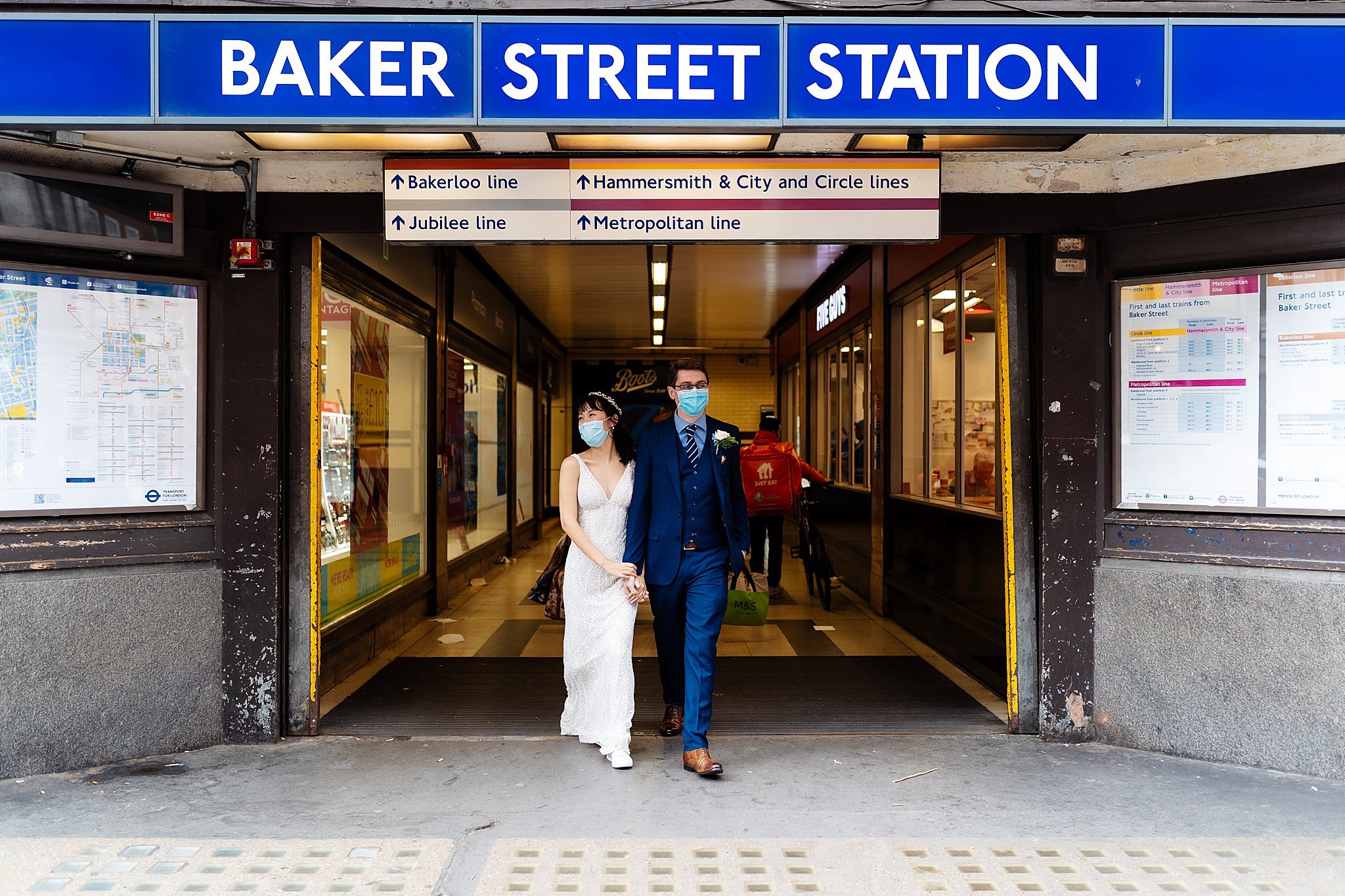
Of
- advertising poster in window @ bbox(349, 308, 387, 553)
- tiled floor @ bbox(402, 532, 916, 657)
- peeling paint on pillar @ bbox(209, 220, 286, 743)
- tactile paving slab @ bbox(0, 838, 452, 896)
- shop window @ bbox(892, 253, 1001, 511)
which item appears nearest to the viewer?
tactile paving slab @ bbox(0, 838, 452, 896)

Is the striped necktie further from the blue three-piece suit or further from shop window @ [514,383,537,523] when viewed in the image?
shop window @ [514,383,537,523]

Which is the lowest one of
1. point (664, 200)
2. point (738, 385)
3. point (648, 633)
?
point (648, 633)

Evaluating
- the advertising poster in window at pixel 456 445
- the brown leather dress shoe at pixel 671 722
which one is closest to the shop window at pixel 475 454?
the advertising poster in window at pixel 456 445

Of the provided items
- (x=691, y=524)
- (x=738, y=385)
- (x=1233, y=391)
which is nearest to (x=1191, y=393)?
(x=1233, y=391)

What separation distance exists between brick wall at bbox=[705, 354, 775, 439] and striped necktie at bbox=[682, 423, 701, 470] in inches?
641

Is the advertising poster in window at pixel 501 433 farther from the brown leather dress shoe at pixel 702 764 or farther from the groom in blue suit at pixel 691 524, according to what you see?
the brown leather dress shoe at pixel 702 764

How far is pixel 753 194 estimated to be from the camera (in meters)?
4.16

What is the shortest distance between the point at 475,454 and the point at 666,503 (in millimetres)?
6014

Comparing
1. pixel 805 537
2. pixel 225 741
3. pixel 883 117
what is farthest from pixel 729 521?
pixel 805 537

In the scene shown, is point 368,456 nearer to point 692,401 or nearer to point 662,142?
point 692,401

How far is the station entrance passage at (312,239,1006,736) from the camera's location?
505 cm

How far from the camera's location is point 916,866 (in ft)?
10.5

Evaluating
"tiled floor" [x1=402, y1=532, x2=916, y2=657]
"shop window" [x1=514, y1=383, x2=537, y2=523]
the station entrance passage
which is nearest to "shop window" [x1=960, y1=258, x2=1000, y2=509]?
the station entrance passage

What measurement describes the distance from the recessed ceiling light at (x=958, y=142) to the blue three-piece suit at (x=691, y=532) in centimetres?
148
